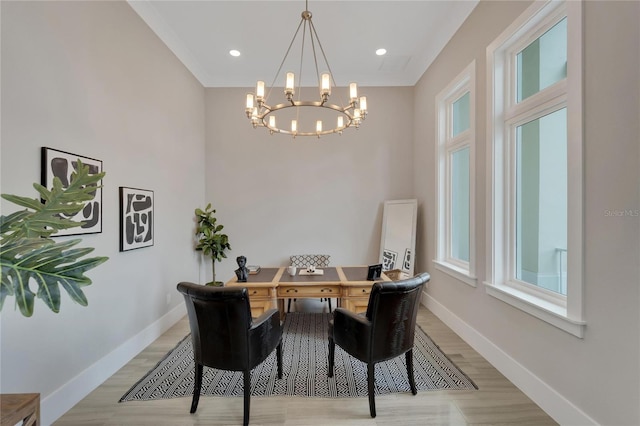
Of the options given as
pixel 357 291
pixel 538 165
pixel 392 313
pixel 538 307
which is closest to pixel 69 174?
pixel 392 313

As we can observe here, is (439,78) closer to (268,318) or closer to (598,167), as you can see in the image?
(598,167)

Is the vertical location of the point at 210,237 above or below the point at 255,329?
above

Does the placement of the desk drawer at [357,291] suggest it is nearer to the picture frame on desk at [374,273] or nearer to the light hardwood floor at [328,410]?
the picture frame on desk at [374,273]

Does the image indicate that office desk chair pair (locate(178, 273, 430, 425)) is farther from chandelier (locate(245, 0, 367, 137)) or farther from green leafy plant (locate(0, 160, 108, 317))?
chandelier (locate(245, 0, 367, 137))

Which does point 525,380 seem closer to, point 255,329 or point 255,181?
point 255,329

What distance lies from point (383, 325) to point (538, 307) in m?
1.14

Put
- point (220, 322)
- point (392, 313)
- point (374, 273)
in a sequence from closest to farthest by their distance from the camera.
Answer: point (220, 322), point (392, 313), point (374, 273)

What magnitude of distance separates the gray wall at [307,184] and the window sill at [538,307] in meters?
2.41

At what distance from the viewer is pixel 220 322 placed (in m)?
1.81

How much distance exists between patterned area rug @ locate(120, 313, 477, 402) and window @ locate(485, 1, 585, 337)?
0.88 m

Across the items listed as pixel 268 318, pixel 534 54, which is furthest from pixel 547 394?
pixel 534 54

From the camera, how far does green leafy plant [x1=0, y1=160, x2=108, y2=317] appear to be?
0.91 m

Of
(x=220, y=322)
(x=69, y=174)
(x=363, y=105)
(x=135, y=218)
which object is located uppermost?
(x=363, y=105)

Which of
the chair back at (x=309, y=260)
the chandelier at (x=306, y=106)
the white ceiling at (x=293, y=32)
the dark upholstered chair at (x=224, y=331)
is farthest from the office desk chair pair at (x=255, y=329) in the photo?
the white ceiling at (x=293, y=32)
